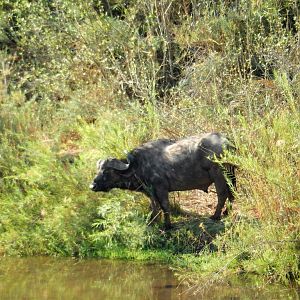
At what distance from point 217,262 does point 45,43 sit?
974 centimetres

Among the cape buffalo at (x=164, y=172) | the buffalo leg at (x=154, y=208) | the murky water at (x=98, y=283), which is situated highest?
the cape buffalo at (x=164, y=172)

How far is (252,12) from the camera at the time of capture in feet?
55.9

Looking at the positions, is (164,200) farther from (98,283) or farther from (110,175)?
(98,283)

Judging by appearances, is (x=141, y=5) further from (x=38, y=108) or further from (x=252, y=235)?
(x=252, y=235)

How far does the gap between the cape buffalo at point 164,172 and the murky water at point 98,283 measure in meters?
1.35

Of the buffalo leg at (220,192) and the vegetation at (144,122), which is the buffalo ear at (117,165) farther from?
the buffalo leg at (220,192)

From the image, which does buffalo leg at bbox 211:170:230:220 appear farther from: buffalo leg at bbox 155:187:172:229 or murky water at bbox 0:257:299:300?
murky water at bbox 0:257:299:300

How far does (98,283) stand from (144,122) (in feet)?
13.3

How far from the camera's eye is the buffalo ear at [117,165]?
12773mm

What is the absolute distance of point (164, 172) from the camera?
12.8 m

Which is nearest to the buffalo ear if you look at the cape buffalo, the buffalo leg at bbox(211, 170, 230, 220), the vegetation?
the cape buffalo

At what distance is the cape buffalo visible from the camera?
12547 millimetres

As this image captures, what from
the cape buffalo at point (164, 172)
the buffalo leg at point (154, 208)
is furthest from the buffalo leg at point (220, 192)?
the buffalo leg at point (154, 208)

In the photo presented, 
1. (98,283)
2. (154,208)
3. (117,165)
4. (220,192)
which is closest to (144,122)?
(117,165)
